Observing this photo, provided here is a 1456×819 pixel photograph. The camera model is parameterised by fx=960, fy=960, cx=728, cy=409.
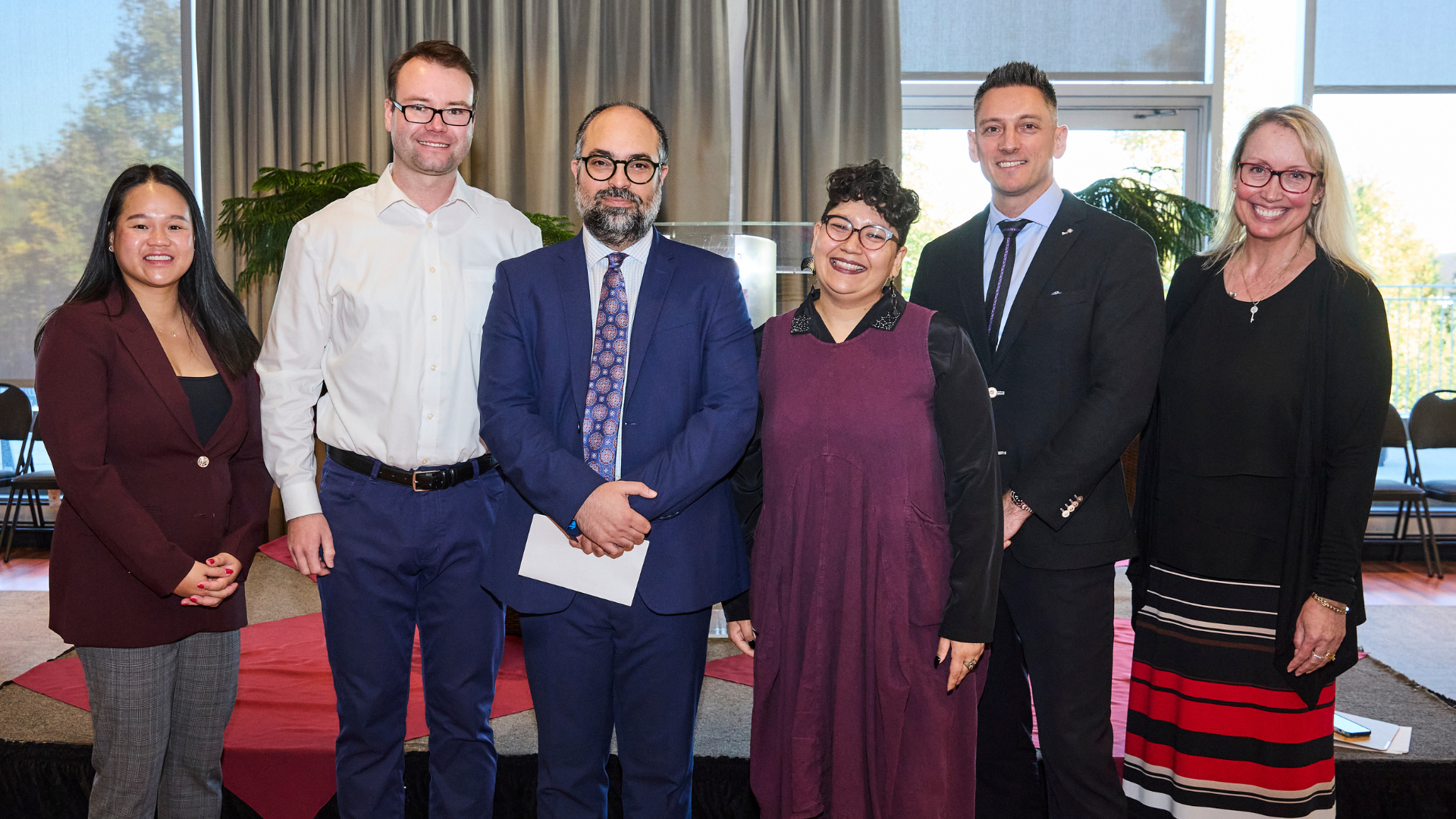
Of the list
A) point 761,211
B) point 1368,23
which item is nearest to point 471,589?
point 761,211

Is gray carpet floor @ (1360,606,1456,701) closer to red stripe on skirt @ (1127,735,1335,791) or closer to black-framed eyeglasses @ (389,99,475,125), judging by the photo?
red stripe on skirt @ (1127,735,1335,791)

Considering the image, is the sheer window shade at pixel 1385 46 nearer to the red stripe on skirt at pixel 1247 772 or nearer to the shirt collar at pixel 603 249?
the red stripe on skirt at pixel 1247 772

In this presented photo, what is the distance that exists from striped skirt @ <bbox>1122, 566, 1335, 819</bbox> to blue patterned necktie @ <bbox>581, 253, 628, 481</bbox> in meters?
1.24

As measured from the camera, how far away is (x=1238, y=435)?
1987 mm

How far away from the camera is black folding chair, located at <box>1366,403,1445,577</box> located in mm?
4973

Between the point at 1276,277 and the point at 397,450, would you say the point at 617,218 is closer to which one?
the point at 397,450

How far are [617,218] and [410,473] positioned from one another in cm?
69

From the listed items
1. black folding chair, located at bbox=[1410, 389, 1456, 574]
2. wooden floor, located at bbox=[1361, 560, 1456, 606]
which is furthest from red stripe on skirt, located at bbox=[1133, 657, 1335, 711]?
black folding chair, located at bbox=[1410, 389, 1456, 574]

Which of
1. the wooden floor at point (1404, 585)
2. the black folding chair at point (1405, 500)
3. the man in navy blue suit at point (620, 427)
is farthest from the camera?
the black folding chair at point (1405, 500)

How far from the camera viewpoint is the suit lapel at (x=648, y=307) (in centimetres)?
183

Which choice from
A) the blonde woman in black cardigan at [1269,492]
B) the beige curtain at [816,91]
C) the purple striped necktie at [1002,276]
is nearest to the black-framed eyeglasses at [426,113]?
the purple striped necktie at [1002,276]

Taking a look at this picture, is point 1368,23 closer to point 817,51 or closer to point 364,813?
point 817,51

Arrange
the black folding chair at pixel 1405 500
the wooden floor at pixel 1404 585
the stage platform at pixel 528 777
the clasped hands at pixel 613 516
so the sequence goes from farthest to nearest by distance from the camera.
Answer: the black folding chair at pixel 1405 500 < the wooden floor at pixel 1404 585 < the stage platform at pixel 528 777 < the clasped hands at pixel 613 516

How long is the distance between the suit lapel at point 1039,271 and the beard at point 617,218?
2.52ft
